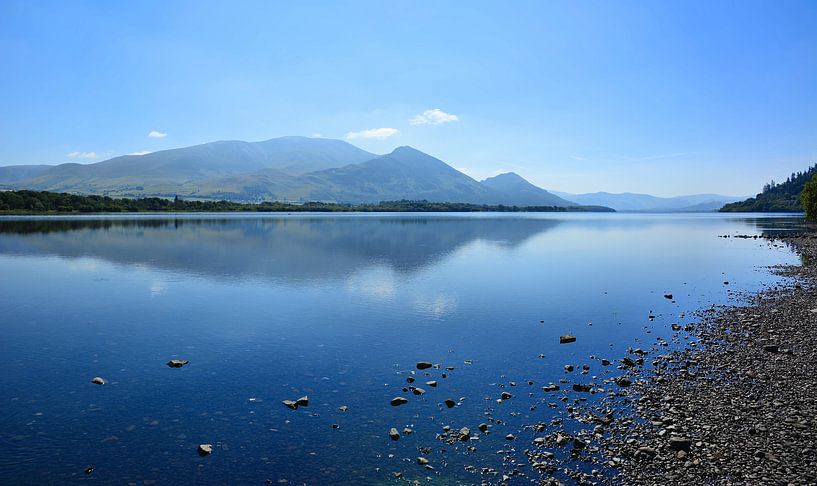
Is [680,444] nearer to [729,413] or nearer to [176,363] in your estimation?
[729,413]

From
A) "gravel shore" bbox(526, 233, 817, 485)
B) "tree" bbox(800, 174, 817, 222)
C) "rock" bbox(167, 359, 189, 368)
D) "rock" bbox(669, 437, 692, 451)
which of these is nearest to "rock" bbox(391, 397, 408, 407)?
"gravel shore" bbox(526, 233, 817, 485)

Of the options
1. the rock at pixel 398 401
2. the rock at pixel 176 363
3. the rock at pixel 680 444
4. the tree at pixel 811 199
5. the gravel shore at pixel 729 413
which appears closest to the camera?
the gravel shore at pixel 729 413

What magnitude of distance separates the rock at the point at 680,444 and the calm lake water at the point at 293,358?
12.8 feet

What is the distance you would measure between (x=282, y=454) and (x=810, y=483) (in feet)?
49.4

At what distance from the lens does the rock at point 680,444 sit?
14.8 metres

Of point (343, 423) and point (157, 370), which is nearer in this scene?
point (343, 423)

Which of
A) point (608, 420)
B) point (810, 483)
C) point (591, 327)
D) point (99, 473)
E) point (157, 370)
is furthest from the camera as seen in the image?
point (591, 327)

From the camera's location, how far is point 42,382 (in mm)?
21250

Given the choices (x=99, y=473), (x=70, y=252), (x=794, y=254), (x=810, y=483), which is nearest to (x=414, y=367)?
(x=99, y=473)

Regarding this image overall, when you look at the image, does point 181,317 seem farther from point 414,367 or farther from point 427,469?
point 427,469

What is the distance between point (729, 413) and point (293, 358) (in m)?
19.2

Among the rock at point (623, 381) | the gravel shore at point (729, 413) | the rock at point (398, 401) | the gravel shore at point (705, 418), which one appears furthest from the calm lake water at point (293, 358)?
the gravel shore at point (729, 413)

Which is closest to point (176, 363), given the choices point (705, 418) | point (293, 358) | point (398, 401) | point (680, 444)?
point (293, 358)

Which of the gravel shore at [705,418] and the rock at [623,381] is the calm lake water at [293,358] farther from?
Result: the gravel shore at [705,418]
